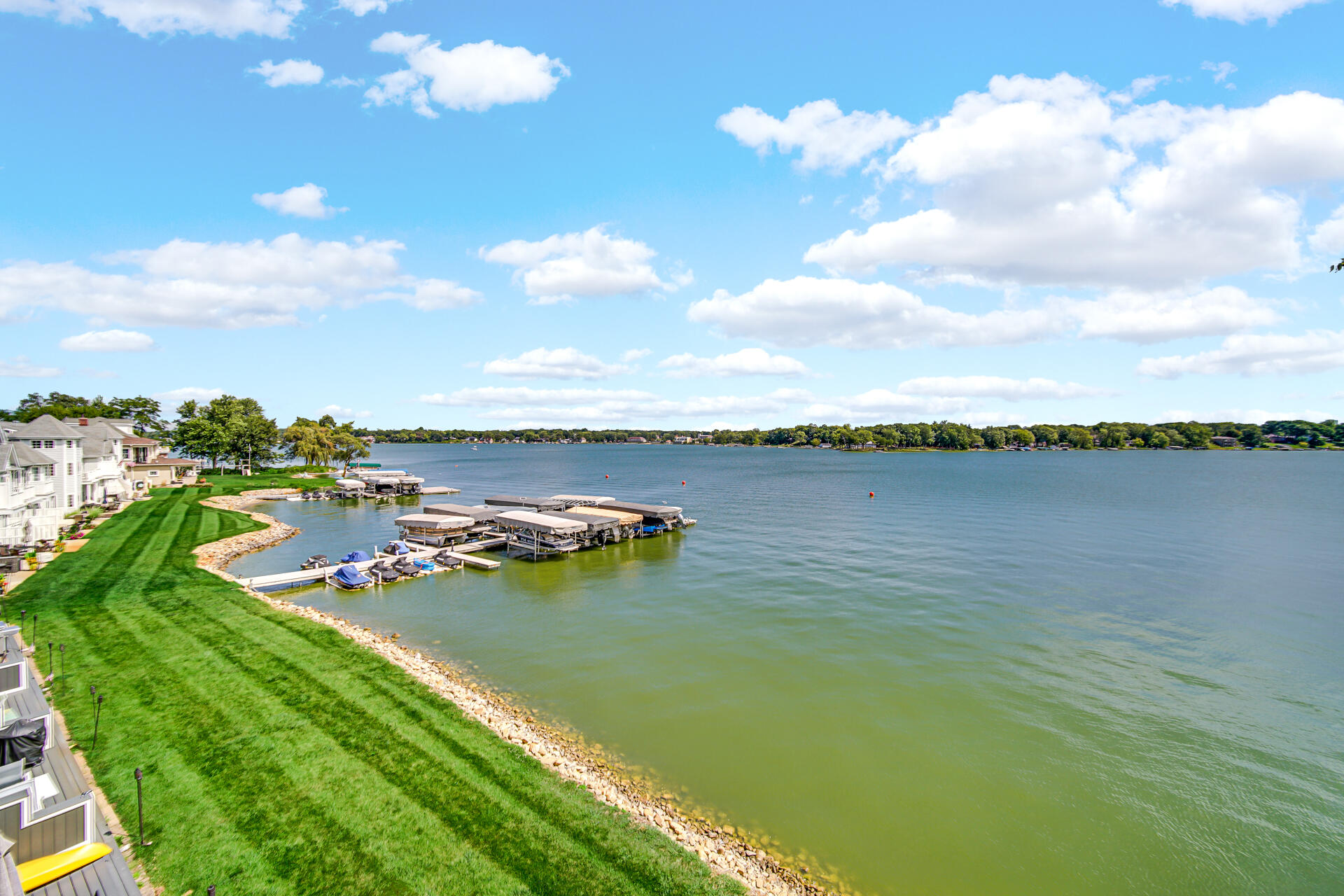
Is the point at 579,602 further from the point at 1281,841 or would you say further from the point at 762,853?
the point at 1281,841

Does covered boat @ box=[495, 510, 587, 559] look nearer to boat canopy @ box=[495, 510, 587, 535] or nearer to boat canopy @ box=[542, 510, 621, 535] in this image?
boat canopy @ box=[495, 510, 587, 535]

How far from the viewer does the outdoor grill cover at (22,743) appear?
37.2ft

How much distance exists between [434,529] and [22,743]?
122ft

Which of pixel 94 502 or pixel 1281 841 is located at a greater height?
pixel 94 502

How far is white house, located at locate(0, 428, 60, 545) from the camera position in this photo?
32219 millimetres

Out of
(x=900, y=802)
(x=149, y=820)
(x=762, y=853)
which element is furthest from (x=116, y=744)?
(x=900, y=802)

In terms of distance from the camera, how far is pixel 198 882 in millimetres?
10398

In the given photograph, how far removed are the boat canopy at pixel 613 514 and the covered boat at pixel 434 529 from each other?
33.3ft

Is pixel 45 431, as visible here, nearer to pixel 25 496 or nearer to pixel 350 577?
pixel 25 496

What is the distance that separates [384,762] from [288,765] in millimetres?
2219

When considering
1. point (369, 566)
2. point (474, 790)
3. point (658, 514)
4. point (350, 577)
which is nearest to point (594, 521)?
point (658, 514)

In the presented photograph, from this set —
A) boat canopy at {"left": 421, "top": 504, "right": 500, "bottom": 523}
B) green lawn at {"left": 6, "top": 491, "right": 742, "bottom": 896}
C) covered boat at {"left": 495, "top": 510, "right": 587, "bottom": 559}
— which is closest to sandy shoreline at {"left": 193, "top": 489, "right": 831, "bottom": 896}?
green lawn at {"left": 6, "top": 491, "right": 742, "bottom": 896}

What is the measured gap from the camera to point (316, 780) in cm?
1364

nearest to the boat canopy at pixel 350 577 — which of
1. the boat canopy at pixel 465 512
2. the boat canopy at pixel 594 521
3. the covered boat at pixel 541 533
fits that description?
the covered boat at pixel 541 533
